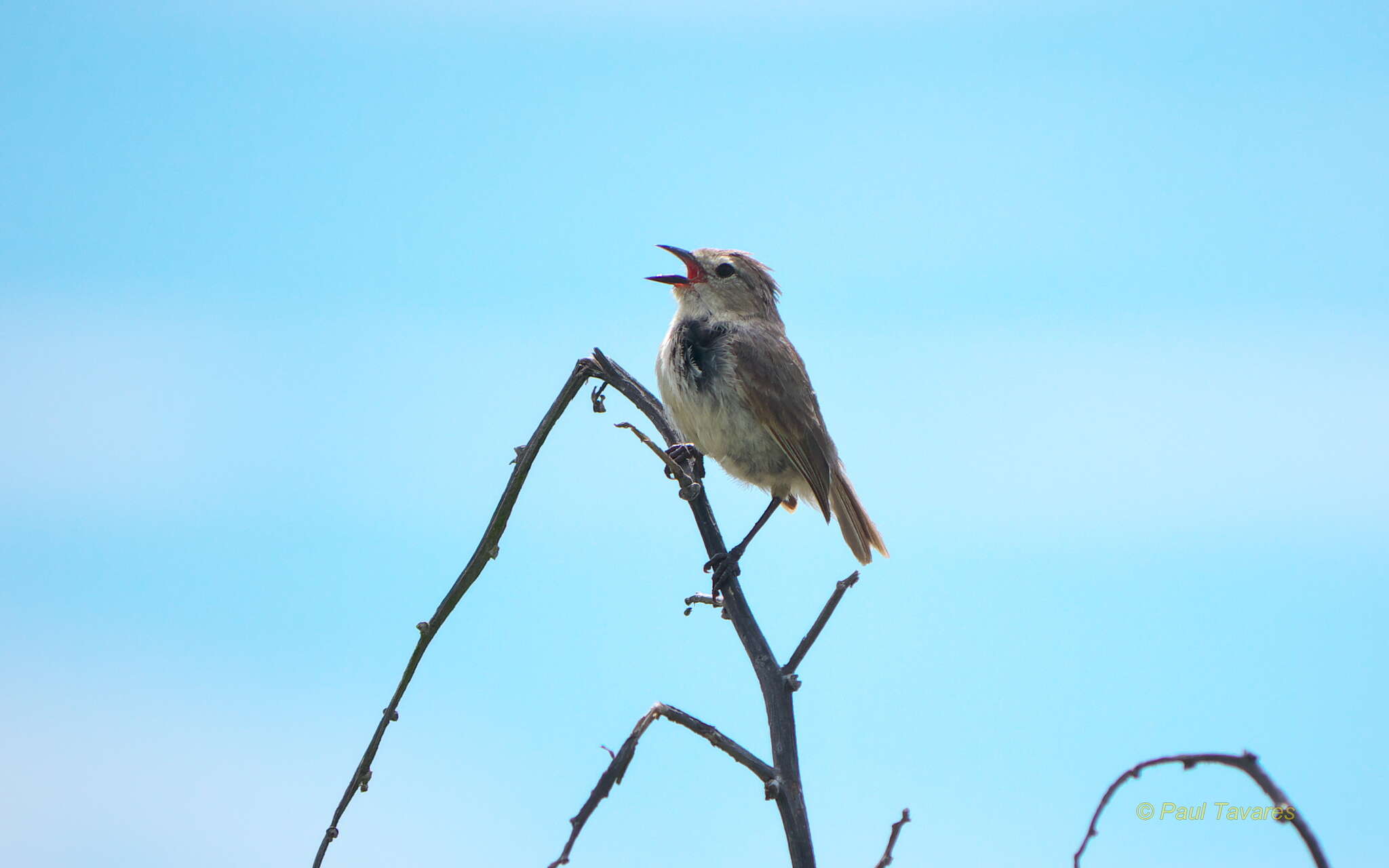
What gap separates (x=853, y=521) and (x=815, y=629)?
13.0 ft

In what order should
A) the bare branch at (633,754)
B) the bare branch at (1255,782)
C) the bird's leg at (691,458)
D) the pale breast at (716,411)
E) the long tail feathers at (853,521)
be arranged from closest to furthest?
the bare branch at (1255,782) → the bare branch at (633,754) → the bird's leg at (691,458) → the pale breast at (716,411) → the long tail feathers at (853,521)

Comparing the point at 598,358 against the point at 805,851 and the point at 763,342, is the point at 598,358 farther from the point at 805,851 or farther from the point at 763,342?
the point at 763,342

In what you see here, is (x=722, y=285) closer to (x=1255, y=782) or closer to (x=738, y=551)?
(x=738, y=551)

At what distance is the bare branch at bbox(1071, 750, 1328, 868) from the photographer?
1679 mm

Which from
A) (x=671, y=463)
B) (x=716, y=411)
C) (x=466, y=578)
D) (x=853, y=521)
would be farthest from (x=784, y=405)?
(x=466, y=578)

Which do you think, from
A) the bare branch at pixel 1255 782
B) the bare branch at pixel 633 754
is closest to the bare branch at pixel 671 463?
the bare branch at pixel 633 754

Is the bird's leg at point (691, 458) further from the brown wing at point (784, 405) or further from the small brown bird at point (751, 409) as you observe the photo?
the brown wing at point (784, 405)

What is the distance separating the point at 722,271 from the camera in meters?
7.24

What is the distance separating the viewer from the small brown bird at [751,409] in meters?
6.27

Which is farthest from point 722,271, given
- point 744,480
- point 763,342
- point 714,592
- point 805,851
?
point 805,851

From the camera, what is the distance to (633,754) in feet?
7.70

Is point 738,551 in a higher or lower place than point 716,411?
lower

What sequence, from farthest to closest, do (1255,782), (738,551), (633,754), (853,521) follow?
(853,521) < (738,551) < (633,754) < (1255,782)

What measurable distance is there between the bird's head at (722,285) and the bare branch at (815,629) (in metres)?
3.99
